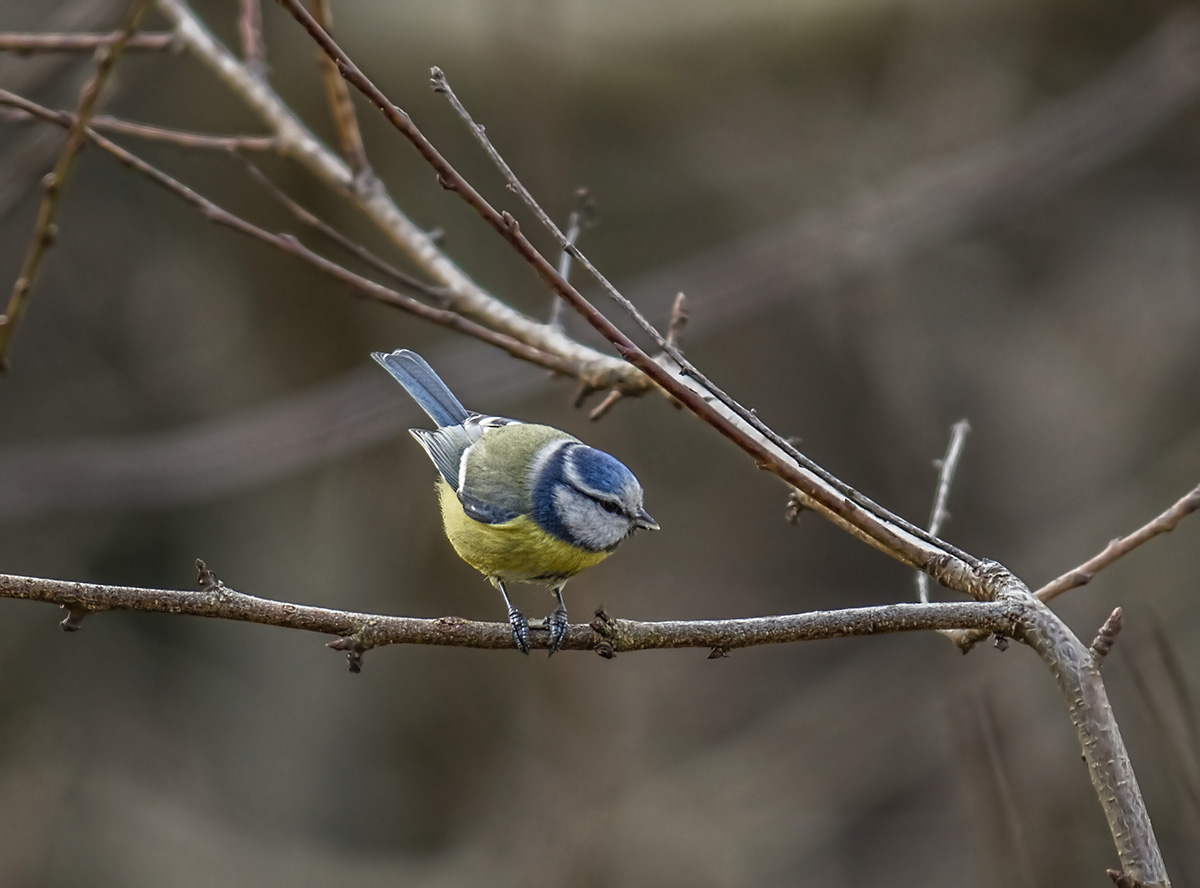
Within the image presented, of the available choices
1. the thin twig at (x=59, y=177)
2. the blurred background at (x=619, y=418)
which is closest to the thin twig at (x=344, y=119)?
the thin twig at (x=59, y=177)

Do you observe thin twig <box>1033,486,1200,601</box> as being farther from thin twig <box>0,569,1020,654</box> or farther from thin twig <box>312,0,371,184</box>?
thin twig <box>312,0,371,184</box>

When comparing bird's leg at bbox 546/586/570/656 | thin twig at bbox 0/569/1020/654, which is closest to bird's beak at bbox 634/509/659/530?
bird's leg at bbox 546/586/570/656

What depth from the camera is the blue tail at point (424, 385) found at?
271 centimetres

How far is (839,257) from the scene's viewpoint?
4410mm

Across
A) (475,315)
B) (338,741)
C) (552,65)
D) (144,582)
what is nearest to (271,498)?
(144,582)

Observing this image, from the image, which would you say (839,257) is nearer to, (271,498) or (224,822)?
(271,498)

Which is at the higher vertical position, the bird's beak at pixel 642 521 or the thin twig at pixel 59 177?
the thin twig at pixel 59 177

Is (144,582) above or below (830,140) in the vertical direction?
below

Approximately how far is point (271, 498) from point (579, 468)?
3.85 meters

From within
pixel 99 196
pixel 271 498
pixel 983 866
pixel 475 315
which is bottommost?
pixel 983 866

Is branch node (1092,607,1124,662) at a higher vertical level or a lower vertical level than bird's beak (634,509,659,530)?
lower

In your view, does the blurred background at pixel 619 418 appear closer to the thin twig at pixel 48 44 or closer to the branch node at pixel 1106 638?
the thin twig at pixel 48 44

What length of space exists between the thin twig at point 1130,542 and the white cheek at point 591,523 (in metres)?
1.01

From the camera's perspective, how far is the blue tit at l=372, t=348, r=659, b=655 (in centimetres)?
229
